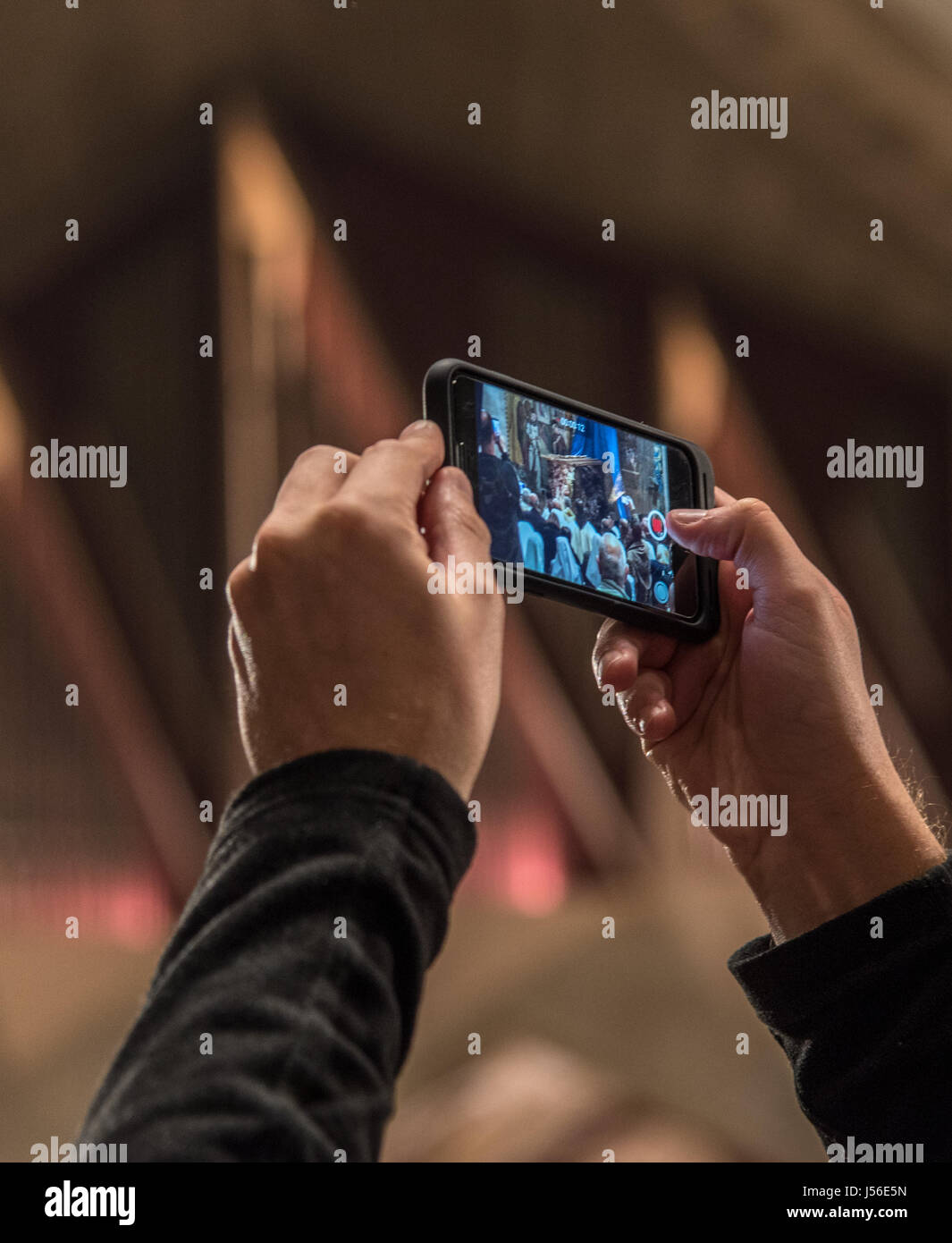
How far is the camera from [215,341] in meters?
4.31

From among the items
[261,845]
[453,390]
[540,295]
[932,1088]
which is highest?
[540,295]

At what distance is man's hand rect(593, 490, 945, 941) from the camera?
1035mm

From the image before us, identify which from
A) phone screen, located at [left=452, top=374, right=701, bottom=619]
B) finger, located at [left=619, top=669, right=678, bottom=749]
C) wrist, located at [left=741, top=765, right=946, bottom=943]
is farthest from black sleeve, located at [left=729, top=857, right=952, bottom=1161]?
phone screen, located at [left=452, top=374, right=701, bottom=619]

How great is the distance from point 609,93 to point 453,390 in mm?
3593

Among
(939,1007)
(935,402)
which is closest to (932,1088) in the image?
(939,1007)

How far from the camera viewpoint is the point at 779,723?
1104 mm

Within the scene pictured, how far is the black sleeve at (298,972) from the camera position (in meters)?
0.49

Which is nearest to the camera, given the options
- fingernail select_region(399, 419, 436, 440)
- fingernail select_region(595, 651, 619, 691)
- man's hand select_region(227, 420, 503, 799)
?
man's hand select_region(227, 420, 503, 799)

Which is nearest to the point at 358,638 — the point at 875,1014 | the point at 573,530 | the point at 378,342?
the point at 573,530

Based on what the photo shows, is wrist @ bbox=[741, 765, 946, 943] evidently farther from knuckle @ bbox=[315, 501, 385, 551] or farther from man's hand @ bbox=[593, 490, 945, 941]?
knuckle @ bbox=[315, 501, 385, 551]

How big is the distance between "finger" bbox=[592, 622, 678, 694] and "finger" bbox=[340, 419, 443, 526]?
1.01ft

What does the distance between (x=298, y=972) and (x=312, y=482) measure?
0.36 m

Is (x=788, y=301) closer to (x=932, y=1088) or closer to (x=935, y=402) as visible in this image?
(x=935, y=402)

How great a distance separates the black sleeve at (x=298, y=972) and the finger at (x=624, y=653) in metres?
0.51
